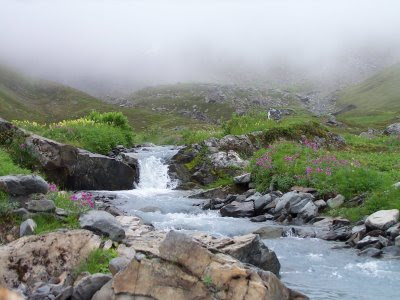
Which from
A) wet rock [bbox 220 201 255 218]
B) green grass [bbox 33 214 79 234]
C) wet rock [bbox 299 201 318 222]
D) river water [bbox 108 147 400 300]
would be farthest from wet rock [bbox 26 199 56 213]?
wet rock [bbox 299 201 318 222]

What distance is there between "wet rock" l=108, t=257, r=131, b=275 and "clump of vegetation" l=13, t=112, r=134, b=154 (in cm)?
2064

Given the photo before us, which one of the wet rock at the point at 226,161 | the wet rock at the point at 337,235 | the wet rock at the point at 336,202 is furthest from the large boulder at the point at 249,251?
the wet rock at the point at 226,161

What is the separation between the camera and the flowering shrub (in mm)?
22344

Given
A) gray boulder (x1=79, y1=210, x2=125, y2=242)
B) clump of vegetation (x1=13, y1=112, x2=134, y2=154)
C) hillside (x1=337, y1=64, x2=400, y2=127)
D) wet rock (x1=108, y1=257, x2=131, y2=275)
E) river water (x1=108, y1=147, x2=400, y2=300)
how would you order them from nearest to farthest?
wet rock (x1=108, y1=257, x2=131, y2=275) → river water (x1=108, y1=147, x2=400, y2=300) → gray boulder (x1=79, y1=210, x2=125, y2=242) → clump of vegetation (x1=13, y1=112, x2=134, y2=154) → hillside (x1=337, y1=64, x2=400, y2=127)

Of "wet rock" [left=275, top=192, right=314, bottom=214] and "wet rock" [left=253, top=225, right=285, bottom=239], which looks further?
"wet rock" [left=275, top=192, right=314, bottom=214]

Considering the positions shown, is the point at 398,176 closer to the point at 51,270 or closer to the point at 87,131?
the point at 51,270

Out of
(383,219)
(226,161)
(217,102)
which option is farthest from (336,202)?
(217,102)

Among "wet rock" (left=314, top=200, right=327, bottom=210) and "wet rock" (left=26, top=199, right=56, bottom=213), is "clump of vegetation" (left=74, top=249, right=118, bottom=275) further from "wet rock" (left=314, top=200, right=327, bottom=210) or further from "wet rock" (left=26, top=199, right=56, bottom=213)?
A: "wet rock" (left=314, top=200, right=327, bottom=210)

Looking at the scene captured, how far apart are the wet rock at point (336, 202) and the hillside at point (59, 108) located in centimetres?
10012

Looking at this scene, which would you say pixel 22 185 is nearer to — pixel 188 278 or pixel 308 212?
pixel 188 278

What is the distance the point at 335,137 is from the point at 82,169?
1923cm

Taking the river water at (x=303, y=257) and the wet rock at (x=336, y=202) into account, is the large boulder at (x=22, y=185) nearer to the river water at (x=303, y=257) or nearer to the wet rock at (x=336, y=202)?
the river water at (x=303, y=257)

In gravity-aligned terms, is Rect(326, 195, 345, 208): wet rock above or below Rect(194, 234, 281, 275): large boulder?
below

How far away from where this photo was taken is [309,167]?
2475 cm
